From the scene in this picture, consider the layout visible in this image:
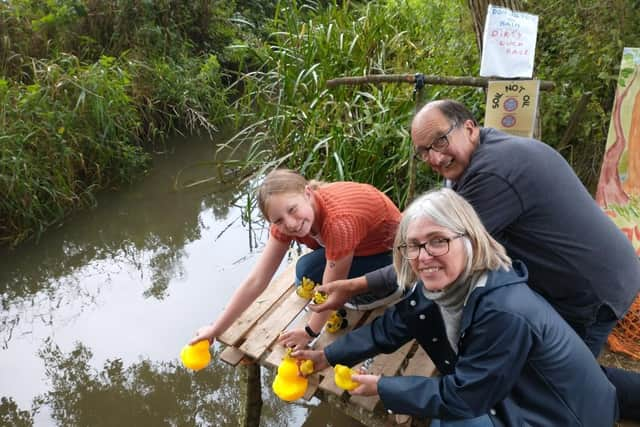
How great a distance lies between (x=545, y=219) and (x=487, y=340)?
54cm

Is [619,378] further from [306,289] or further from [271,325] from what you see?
[271,325]

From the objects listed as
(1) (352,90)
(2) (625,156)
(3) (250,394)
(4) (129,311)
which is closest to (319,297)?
(3) (250,394)

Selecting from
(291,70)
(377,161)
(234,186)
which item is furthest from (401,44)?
(234,186)

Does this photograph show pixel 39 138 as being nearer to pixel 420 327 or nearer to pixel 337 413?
pixel 337 413

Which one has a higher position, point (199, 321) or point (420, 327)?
point (420, 327)

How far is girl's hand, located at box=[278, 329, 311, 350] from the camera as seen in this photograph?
2.06 m

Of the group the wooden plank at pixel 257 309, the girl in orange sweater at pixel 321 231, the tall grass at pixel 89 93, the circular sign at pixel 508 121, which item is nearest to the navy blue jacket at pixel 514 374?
the girl in orange sweater at pixel 321 231

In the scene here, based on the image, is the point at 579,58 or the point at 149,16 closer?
the point at 579,58

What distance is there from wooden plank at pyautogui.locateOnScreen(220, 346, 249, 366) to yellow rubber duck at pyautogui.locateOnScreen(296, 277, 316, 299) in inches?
15.4

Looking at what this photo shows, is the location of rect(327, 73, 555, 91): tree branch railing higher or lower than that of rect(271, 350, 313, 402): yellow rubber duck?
higher

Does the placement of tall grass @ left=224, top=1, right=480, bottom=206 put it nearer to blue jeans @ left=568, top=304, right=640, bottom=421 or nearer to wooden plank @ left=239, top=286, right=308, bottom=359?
wooden plank @ left=239, top=286, right=308, bottom=359

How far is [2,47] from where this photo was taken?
5145 millimetres

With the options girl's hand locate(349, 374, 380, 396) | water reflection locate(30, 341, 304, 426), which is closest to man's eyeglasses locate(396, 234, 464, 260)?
girl's hand locate(349, 374, 380, 396)

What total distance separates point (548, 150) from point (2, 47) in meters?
5.61
